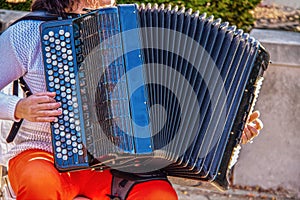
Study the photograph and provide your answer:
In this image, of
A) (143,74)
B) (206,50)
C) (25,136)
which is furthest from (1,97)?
(206,50)

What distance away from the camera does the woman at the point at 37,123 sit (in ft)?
10.4

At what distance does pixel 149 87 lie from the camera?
3113 millimetres

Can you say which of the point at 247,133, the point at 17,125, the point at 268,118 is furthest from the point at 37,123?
the point at 268,118

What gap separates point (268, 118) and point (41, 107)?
6.82ft

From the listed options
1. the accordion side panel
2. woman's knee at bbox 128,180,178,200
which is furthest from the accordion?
woman's knee at bbox 128,180,178,200

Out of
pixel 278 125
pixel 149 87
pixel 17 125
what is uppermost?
pixel 149 87

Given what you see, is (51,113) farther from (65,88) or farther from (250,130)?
(250,130)

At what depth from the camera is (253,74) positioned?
3.21 metres

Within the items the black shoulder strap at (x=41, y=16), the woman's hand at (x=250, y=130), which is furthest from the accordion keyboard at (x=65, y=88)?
the woman's hand at (x=250, y=130)

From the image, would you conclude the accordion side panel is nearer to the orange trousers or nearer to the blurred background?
the orange trousers

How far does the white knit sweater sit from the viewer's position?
10.9 feet

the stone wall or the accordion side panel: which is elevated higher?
the accordion side panel

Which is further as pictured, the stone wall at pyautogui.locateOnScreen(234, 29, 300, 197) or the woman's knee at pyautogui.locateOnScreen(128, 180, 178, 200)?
the stone wall at pyautogui.locateOnScreen(234, 29, 300, 197)

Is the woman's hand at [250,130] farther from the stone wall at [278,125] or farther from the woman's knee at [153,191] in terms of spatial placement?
the stone wall at [278,125]
